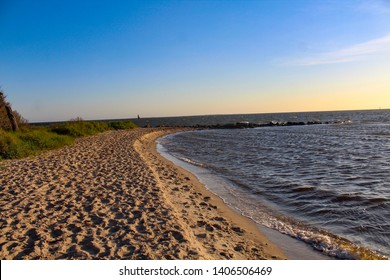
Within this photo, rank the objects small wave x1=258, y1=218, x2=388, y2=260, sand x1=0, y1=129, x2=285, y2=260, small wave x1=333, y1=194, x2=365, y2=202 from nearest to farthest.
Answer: sand x1=0, y1=129, x2=285, y2=260, small wave x1=258, y1=218, x2=388, y2=260, small wave x1=333, y1=194, x2=365, y2=202

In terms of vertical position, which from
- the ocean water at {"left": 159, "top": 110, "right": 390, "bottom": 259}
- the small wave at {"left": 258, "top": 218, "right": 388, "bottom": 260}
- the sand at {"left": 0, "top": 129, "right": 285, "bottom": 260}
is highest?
the sand at {"left": 0, "top": 129, "right": 285, "bottom": 260}

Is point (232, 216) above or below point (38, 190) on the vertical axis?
below

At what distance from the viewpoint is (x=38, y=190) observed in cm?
859

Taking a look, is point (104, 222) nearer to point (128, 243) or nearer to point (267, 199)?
point (128, 243)

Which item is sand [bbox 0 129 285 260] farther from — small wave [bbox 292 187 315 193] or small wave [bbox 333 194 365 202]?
small wave [bbox 333 194 365 202]

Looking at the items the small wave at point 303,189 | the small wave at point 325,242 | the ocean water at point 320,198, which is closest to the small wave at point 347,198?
the ocean water at point 320,198

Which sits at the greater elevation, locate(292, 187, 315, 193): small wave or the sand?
the sand

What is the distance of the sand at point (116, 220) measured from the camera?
5.09 m

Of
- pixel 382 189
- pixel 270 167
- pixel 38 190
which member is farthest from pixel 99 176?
pixel 382 189

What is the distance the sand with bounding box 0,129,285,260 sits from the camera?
509 cm

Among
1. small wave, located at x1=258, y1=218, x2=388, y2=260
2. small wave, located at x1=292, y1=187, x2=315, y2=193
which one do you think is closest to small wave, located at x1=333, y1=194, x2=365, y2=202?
small wave, located at x1=292, y1=187, x2=315, y2=193

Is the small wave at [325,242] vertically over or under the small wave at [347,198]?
under

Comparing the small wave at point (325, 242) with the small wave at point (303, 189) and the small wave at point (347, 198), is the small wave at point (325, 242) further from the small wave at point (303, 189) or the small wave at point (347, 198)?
the small wave at point (303, 189)
